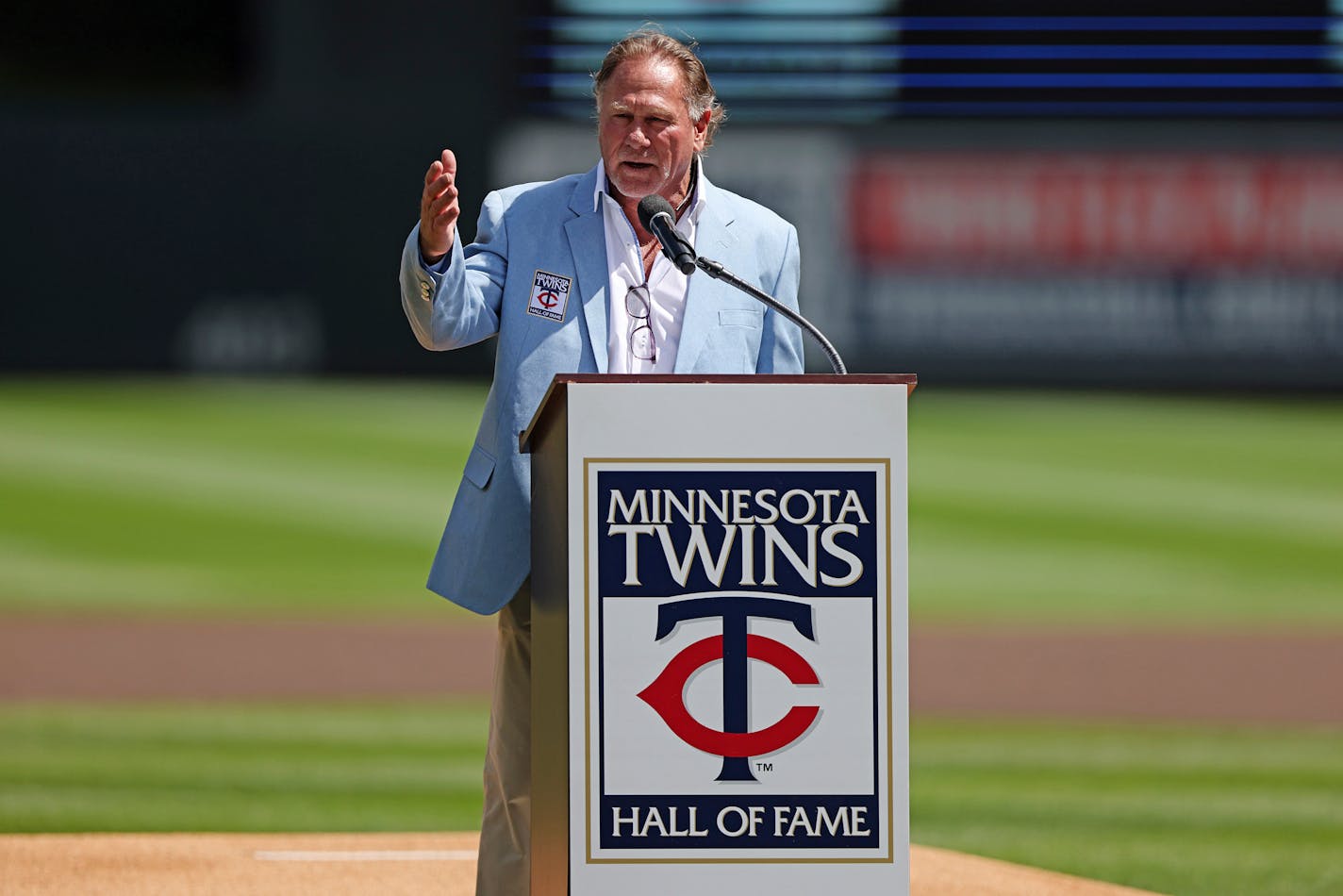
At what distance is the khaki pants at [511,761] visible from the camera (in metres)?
3.72

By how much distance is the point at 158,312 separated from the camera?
14.9 metres

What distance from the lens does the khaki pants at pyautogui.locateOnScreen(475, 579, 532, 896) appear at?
12.2ft

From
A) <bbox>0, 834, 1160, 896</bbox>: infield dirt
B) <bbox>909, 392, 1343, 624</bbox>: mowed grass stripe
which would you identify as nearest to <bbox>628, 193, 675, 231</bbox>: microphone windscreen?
<bbox>0, 834, 1160, 896</bbox>: infield dirt

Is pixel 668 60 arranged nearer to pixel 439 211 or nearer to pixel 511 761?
pixel 439 211

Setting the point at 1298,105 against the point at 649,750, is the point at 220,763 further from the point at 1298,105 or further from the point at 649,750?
the point at 1298,105

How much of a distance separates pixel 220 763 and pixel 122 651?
2982mm

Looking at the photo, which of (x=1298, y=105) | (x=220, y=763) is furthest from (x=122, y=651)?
(x=1298, y=105)

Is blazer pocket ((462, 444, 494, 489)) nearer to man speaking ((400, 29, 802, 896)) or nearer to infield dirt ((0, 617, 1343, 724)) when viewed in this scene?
man speaking ((400, 29, 802, 896))

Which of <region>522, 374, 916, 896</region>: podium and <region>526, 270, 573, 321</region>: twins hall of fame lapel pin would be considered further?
<region>526, 270, 573, 321</region>: twins hall of fame lapel pin

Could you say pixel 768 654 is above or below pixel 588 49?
below

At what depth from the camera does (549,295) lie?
3.64 meters

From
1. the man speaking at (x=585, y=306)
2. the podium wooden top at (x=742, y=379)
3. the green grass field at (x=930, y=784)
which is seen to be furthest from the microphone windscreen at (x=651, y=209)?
the green grass field at (x=930, y=784)

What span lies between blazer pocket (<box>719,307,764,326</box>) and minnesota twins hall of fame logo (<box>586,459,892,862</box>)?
2.48ft

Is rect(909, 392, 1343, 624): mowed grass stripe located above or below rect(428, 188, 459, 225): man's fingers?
below
